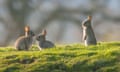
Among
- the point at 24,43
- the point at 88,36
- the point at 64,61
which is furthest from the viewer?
the point at 88,36

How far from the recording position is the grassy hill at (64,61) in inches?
714

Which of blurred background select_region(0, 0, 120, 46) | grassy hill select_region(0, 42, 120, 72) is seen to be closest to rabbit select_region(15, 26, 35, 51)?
grassy hill select_region(0, 42, 120, 72)

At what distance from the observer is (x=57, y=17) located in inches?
1779

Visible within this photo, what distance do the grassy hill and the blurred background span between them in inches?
829

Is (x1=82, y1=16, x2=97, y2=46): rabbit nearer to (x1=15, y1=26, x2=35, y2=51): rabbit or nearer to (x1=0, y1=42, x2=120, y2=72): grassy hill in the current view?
(x1=15, y1=26, x2=35, y2=51): rabbit

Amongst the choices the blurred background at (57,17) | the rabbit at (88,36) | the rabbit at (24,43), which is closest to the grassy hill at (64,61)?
the rabbit at (24,43)

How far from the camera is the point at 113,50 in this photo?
18.9 metres

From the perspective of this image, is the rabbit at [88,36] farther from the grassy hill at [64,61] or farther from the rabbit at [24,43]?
the grassy hill at [64,61]

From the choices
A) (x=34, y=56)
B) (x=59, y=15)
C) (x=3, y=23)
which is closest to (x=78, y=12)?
(x=59, y=15)

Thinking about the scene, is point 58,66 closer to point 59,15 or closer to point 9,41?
point 9,41

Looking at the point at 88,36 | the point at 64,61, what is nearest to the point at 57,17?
the point at 88,36

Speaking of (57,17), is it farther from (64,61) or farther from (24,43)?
(64,61)

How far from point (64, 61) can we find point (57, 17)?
26.7 meters

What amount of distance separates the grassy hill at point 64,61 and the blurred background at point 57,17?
2105 cm
